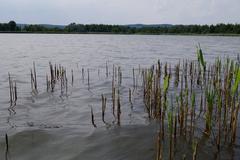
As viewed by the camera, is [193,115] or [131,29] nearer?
[193,115]

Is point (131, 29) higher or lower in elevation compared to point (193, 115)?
higher

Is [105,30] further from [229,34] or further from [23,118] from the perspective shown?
[23,118]

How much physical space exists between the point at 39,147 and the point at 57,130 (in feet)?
4.43

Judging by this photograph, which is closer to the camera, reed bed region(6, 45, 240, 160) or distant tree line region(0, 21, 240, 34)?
→ reed bed region(6, 45, 240, 160)

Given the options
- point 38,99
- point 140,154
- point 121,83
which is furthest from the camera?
point 121,83

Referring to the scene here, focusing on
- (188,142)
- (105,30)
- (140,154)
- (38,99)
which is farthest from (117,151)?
(105,30)

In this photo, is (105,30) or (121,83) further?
(105,30)

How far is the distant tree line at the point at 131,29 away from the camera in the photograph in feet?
446

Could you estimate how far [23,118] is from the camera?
11383mm

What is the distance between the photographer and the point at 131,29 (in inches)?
6314

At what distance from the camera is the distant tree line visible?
136000 millimetres

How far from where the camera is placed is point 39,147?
8.79 metres

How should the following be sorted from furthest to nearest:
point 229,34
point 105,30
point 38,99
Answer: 1. point 105,30
2. point 229,34
3. point 38,99

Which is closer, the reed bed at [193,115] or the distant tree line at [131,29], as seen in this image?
the reed bed at [193,115]
